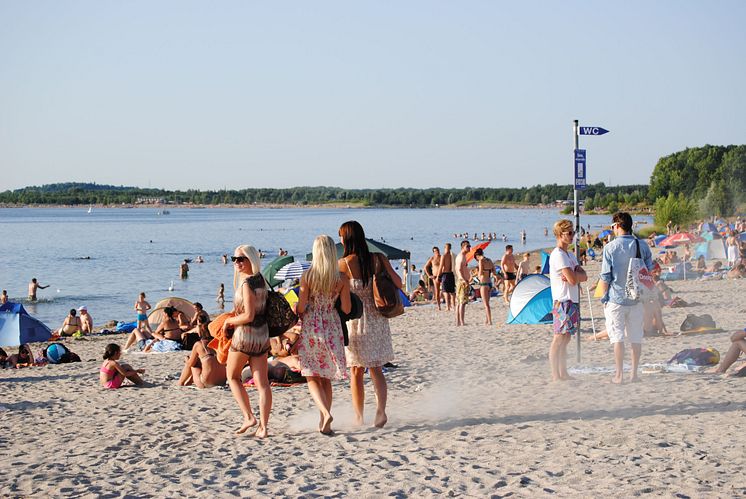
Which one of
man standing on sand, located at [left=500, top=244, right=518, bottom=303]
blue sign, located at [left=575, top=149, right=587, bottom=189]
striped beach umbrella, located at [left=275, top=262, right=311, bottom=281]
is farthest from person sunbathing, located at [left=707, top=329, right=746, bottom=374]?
man standing on sand, located at [left=500, top=244, right=518, bottom=303]

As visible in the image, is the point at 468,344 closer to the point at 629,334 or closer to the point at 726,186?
the point at 629,334

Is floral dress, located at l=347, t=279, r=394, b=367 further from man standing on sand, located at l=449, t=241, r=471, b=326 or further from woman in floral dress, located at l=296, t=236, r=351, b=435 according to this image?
man standing on sand, located at l=449, t=241, r=471, b=326

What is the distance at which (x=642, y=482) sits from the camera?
5137 millimetres

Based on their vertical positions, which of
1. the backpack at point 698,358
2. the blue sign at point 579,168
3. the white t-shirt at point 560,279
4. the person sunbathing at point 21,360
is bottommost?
the person sunbathing at point 21,360

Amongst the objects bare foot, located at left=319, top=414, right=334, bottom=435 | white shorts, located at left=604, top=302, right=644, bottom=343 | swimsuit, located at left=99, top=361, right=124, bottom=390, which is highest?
white shorts, located at left=604, top=302, right=644, bottom=343

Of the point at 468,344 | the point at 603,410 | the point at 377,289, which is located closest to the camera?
the point at 377,289

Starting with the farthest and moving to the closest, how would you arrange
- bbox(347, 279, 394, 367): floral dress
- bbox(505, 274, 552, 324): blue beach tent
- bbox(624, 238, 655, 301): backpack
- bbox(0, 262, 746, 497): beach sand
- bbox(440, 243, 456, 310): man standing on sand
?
bbox(440, 243, 456, 310): man standing on sand < bbox(505, 274, 552, 324): blue beach tent < bbox(624, 238, 655, 301): backpack < bbox(347, 279, 394, 367): floral dress < bbox(0, 262, 746, 497): beach sand

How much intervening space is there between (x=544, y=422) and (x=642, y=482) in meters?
1.64

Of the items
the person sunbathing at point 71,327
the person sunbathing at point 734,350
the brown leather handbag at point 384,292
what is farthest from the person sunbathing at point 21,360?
the person sunbathing at point 734,350

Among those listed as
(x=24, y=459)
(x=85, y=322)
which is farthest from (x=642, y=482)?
(x=85, y=322)

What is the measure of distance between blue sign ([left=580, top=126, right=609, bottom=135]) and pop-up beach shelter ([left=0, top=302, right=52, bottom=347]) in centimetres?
1138

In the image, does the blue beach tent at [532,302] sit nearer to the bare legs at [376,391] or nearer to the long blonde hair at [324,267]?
the bare legs at [376,391]

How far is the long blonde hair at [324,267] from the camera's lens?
612cm

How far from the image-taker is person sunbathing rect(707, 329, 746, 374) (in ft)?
26.8
